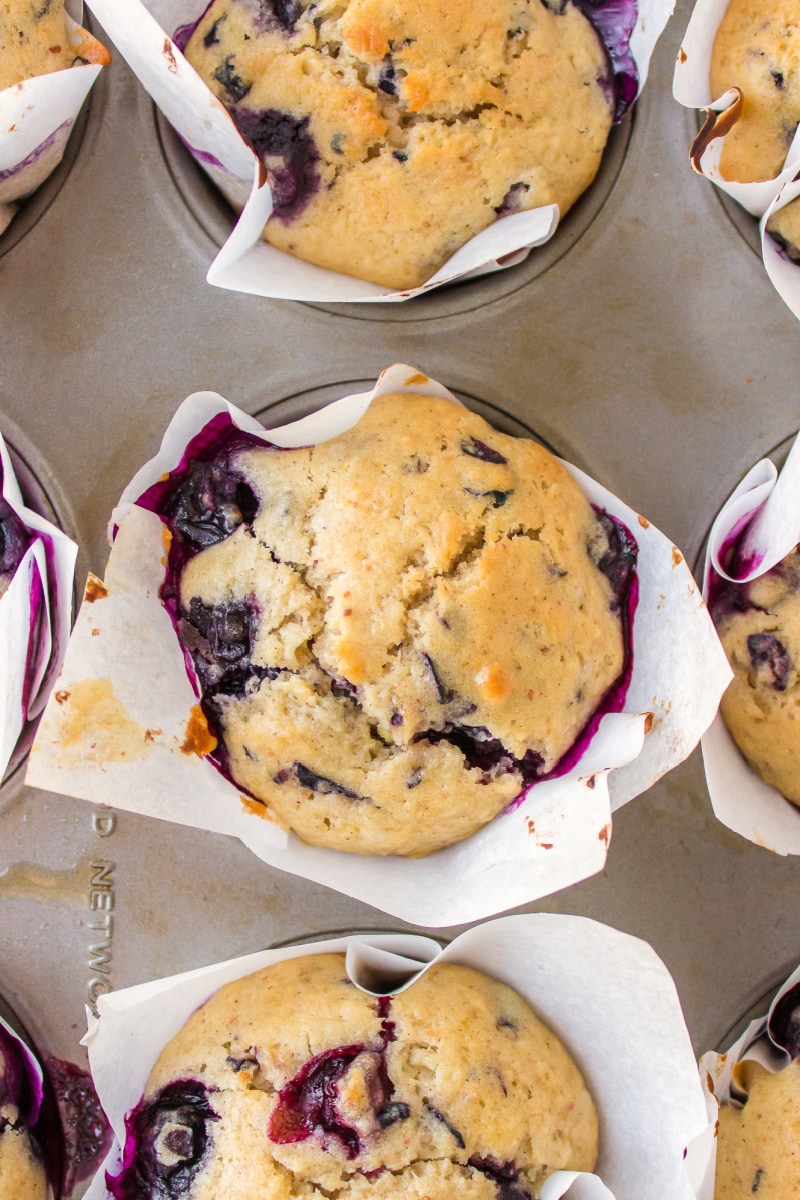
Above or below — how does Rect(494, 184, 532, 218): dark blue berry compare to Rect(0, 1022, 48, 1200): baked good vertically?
above

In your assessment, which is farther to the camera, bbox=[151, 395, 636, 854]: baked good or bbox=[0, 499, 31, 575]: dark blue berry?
bbox=[0, 499, 31, 575]: dark blue berry

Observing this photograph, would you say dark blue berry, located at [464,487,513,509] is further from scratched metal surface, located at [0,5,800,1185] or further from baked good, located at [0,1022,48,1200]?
baked good, located at [0,1022,48,1200]

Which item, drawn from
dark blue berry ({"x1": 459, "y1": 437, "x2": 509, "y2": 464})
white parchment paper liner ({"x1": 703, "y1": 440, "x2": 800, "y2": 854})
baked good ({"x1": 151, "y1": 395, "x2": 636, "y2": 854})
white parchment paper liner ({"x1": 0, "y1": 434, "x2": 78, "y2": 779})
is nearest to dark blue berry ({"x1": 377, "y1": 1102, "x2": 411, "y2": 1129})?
baked good ({"x1": 151, "y1": 395, "x2": 636, "y2": 854})

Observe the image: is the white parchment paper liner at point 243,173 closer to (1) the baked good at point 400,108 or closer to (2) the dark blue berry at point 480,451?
(1) the baked good at point 400,108

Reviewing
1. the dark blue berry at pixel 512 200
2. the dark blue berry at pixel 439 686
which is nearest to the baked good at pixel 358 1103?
the dark blue berry at pixel 439 686

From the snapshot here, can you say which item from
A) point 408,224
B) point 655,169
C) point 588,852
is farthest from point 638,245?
point 588,852

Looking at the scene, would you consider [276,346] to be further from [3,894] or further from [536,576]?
[3,894]

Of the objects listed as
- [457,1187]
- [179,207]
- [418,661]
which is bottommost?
[457,1187]
